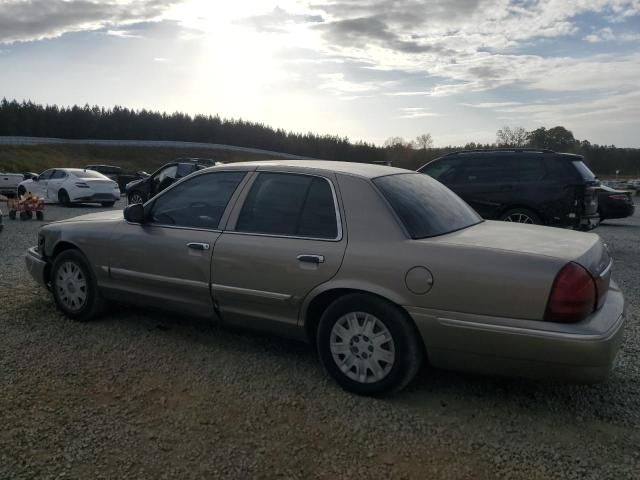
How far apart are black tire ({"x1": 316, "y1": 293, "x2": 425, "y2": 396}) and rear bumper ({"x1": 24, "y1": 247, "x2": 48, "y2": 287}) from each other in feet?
9.92

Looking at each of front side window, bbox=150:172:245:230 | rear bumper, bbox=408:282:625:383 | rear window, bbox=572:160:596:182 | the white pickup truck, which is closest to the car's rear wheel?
the white pickup truck

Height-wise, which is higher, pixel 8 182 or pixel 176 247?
pixel 176 247

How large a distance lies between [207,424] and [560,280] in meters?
2.14

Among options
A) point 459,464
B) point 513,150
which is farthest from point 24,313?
point 513,150

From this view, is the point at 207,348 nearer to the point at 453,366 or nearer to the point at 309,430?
the point at 309,430

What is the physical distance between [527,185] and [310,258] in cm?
660

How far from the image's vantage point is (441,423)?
3.14 metres

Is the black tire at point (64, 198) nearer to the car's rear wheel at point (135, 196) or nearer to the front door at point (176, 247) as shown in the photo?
the car's rear wheel at point (135, 196)

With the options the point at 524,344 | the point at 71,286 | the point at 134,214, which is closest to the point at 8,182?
the point at 71,286

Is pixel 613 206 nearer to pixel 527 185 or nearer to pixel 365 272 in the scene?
pixel 527 185

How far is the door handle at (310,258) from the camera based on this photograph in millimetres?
3504

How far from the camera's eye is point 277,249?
12.1ft

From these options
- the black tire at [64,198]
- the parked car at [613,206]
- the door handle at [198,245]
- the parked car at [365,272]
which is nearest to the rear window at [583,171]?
the parked car at [613,206]

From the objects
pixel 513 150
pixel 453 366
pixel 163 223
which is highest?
pixel 513 150
